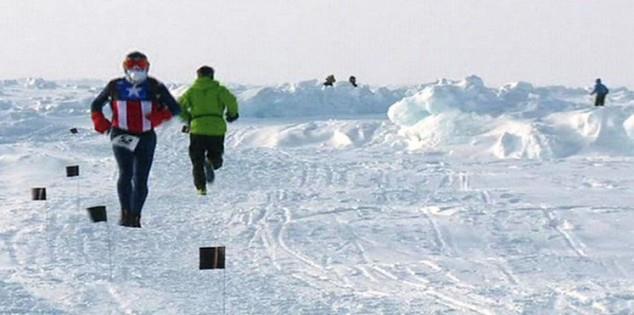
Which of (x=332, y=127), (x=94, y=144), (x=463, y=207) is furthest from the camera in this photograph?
(x=332, y=127)

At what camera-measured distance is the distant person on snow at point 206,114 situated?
1031 cm

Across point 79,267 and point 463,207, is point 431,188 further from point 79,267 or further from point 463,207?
point 79,267

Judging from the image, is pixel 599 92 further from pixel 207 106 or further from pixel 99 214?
pixel 99 214

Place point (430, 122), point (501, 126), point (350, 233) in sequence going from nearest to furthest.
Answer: point (350, 233) < point (501, 126) < point (430, 122)

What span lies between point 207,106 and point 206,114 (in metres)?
0.08

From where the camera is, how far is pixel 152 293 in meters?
5.85

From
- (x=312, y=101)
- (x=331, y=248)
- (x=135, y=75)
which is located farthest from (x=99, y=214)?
(x=312, y=101)

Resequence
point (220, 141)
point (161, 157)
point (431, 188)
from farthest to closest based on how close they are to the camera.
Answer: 1. point (161, 157)
2. point (431, 188)
3. point (220, 141)

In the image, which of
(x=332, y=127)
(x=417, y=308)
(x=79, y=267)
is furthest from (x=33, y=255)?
(x=332, y=127)

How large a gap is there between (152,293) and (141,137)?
7.34 ft

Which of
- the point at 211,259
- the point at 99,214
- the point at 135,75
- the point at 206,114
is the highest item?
the point at 135,75

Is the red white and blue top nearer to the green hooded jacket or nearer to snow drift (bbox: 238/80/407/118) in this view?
the green hooded jacket

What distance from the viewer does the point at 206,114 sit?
1041 centimetres

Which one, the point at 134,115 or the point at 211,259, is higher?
the point at 134,115
